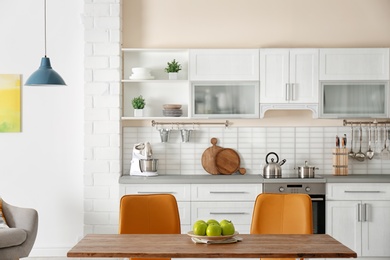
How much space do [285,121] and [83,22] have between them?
2336mm

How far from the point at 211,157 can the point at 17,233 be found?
6.98ft

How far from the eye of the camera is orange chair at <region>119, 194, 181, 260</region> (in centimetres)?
418

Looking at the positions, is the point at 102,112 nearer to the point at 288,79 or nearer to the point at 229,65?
the point at 229,65

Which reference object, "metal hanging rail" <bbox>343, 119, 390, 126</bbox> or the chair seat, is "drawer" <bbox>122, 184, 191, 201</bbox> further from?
"metal hanging rail" <bbox>343, 119, 390, 126</bbox>

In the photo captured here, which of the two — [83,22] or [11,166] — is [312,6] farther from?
[11,166]

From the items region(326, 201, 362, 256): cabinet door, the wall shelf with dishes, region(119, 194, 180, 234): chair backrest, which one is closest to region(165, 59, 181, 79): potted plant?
the wall shelf with dishes

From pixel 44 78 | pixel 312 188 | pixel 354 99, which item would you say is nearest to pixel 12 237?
pixel 44 78

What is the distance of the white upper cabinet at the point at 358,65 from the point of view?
6.52 m

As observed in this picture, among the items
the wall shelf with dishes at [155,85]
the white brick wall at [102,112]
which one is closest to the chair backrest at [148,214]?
the white brick wall at [102,112]

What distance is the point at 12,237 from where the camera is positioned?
559 cm

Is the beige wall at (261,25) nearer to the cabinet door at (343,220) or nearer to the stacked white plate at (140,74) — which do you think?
the stacked white plate at (140,74)

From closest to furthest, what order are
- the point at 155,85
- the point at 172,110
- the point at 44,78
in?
the point at 44,78, the point at 172,110, the point at 155,85

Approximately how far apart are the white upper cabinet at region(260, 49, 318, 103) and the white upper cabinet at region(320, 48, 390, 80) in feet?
0.46

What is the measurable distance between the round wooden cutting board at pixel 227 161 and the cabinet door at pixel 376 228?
4.40 ft
